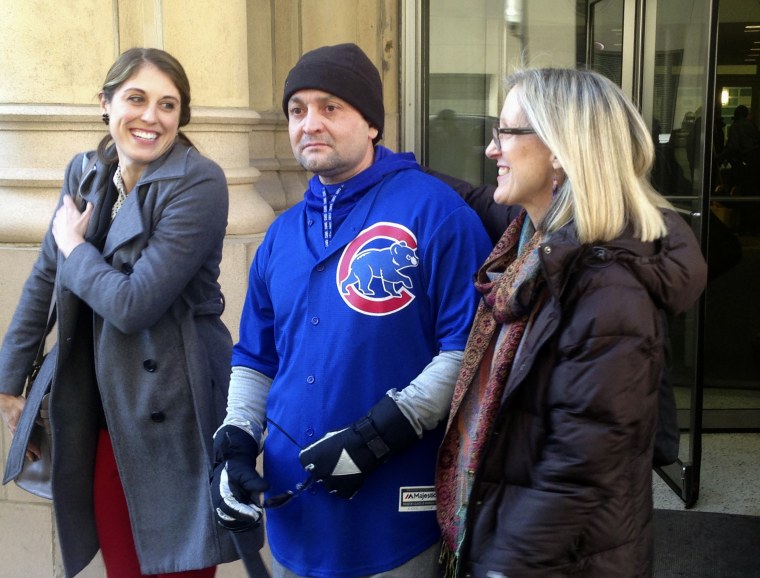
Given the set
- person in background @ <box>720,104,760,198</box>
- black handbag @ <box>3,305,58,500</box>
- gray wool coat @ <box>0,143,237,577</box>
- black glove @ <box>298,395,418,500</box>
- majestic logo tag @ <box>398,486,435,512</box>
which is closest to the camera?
black glove @ <box>298,395,418,500</box>

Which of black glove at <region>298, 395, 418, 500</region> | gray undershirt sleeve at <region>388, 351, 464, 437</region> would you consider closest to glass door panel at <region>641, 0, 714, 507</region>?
gray undershirt sleeve at <region>388, 351, 464, 437</region>

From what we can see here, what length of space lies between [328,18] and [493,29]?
906 millimetres

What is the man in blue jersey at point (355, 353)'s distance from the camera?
215cm

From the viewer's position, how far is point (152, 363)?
276 centimetres

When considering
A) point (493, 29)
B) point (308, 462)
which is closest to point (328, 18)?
point (493, 29)

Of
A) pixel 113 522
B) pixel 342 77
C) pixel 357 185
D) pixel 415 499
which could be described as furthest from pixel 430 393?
pixel 113 522

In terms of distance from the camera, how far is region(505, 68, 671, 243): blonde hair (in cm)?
182

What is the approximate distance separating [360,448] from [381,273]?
15.3 inches

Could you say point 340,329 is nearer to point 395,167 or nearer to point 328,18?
point 395,167

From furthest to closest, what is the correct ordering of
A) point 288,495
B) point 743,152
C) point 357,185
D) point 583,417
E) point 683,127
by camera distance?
point 743,152
point 683,127
point 357,185
point 288,495
point 583,417

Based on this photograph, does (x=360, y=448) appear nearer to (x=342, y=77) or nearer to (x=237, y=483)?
(x=237, y=483)

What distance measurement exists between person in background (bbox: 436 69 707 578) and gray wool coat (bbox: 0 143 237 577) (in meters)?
1.04

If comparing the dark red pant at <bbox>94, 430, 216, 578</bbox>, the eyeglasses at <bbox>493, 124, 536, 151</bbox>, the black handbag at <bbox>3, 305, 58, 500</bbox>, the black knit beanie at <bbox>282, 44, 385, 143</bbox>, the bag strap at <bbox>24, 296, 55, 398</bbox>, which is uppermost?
the black knit beanie at <bbox>282, 44, 385, 143</bbox>

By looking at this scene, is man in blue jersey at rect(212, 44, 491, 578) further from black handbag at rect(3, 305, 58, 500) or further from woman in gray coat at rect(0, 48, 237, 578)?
black handbag at rect(3, 305, 58, 500)
